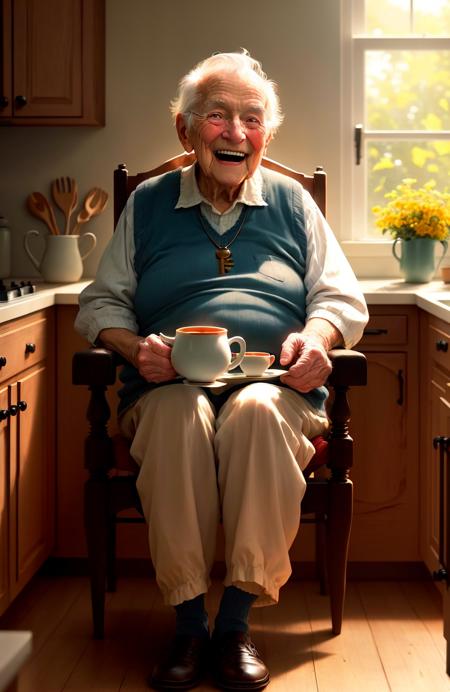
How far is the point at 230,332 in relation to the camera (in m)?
2.50

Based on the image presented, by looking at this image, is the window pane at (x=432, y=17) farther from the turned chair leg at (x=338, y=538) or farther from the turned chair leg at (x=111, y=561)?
the turned chair leg at (x=111, y=561)

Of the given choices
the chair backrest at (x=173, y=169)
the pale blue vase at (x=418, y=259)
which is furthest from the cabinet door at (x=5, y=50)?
the pale blue vase at (x=418, y=259)

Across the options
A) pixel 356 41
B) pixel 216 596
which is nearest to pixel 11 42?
pixel 356 41

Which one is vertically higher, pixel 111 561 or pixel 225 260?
pixel 225 260

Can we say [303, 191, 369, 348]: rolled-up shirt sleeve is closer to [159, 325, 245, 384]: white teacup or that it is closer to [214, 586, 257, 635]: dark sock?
[159, 325, 245, 384]: white teacup

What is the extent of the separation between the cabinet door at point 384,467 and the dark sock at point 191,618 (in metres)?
0.84

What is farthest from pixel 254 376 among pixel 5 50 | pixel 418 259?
pixel 5 50

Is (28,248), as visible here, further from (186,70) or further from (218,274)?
(218,274)

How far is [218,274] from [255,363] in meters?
0.34

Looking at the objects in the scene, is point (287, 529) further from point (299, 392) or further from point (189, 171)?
point (189, 171)

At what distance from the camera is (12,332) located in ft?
8.28

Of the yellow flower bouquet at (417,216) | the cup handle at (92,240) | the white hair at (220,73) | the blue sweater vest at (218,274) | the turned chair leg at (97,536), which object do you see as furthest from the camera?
the cup handle at (92,240)

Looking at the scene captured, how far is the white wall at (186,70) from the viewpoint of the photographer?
340 centimetres

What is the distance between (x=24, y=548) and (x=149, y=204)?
37.7 inches
